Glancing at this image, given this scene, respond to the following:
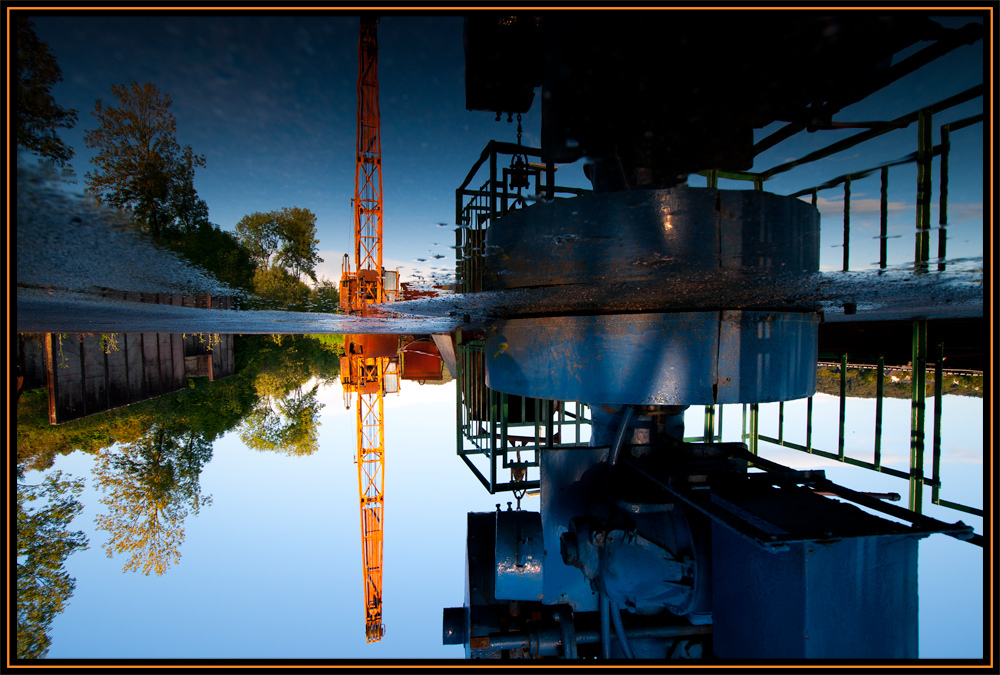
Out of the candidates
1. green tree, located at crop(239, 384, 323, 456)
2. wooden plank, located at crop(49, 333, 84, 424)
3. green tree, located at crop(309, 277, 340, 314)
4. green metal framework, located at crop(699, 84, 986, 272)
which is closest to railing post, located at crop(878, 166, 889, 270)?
green metal framework, located at crop(699, 84, 986, 272)

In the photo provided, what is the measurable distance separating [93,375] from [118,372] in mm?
1297

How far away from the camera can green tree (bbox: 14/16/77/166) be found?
2.86ft

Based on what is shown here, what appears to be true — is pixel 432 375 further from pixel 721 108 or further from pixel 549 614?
pixel 721 108

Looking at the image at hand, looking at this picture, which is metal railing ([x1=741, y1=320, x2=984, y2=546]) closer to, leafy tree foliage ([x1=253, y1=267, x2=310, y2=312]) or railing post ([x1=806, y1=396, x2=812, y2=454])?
railing post ([x1=806, y1=396, x2=812, y2=454])

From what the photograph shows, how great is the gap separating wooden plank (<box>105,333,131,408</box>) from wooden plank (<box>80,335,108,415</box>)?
0.32 m

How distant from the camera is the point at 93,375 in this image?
9.58 m

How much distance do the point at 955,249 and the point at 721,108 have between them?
111 cm

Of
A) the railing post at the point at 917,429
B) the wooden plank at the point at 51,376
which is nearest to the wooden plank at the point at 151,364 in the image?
the wooden plank at the point at 51,376

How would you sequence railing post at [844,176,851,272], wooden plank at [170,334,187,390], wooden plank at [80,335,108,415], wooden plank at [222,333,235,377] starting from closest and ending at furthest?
railing post at [844,176,851,272]
wooden plank at [80,335,108,415]
wooden plank at [170,334,187,390]
wooden plank at [222,333,235,377]

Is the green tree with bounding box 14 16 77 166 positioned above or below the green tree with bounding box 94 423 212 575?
above

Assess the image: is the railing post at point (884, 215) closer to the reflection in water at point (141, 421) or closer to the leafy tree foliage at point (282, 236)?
the leafy tree foliage at point (282, 236)

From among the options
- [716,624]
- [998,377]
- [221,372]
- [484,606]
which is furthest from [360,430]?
[998,377]

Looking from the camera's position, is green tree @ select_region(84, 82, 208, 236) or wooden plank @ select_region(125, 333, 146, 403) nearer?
green tree @ select_region(84, 82, 208, 236)

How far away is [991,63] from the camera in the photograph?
3.71 ft
